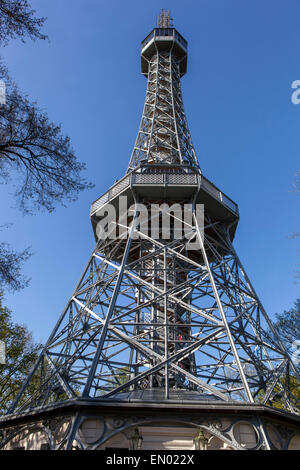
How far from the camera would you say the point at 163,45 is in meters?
28.5

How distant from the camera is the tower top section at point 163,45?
28.3 metres

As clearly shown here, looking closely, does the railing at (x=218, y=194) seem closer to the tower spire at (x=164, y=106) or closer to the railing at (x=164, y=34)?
the tower spire at (x=164, y=106)

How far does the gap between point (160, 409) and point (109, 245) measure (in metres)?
9.91

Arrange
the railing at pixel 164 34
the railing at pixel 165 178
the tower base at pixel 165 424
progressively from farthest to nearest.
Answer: the railing at pixel 164 34, the railing at pixel 165 178, the tower base at pixel 165 424

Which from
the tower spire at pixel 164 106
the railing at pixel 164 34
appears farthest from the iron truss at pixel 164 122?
the railing at pixel 164 34

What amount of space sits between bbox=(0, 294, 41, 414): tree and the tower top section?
22.6 meters

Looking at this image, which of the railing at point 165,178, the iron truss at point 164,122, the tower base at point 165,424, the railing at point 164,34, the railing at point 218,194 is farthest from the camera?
the railing at point 164,34

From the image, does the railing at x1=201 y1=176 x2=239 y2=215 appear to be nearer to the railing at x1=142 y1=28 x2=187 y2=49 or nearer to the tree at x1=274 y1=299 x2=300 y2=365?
the tree at x1=274 y1=299 x2=300 y2=365

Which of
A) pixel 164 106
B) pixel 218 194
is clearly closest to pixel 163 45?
pixel 164 106

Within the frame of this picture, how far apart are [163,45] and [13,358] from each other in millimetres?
26101

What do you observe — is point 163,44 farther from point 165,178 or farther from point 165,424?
point 165,424

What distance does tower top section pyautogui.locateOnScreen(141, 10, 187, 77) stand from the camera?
92.9ft

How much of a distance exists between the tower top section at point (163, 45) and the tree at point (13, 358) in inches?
891
